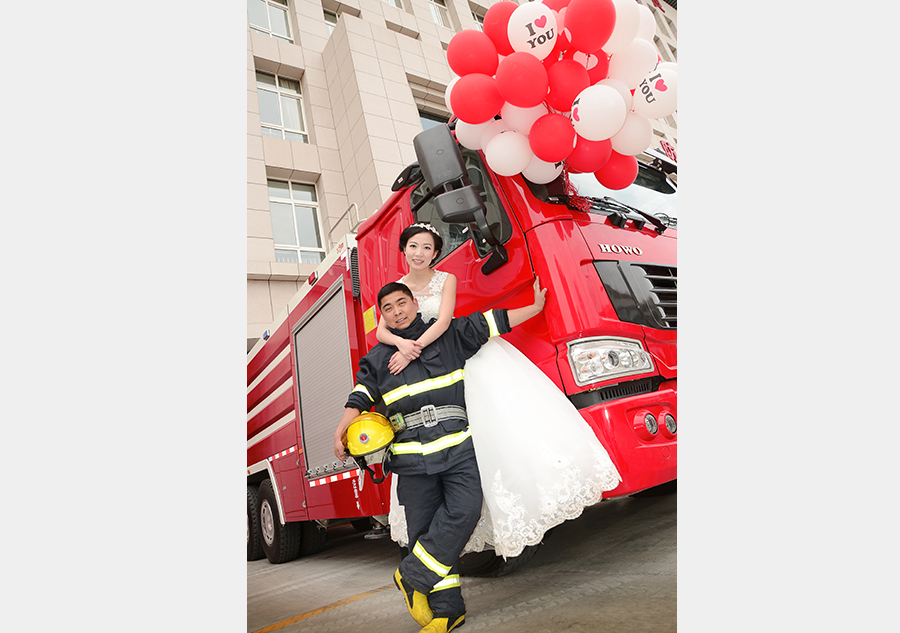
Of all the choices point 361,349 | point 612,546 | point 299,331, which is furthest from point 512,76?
point 299,331

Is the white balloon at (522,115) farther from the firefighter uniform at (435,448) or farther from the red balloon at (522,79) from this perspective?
the firefighter uniform at (435,448)

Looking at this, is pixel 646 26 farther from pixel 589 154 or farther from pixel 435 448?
pixel 435 448

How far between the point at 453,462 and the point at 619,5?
6.90ft

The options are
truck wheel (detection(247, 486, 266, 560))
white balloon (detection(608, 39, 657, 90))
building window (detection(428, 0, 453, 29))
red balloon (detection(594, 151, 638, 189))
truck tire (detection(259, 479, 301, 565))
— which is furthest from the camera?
building window (detection(428, 0, 453, 29))

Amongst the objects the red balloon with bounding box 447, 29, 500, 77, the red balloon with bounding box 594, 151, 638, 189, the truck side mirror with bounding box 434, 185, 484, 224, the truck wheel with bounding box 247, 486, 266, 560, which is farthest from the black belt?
the truck wheel with bounding box 247, 486, 266, 560

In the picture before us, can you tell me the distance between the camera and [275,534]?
5.38 m

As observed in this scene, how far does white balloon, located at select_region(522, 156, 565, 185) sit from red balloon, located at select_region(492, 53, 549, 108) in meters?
0.27

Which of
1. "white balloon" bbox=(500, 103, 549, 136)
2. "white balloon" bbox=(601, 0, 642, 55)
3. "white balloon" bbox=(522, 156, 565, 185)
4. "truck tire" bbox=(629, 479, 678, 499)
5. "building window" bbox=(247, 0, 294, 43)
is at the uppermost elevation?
"building window" bbox=(247, 0, 294, 43)

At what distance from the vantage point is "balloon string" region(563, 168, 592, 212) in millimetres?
2524

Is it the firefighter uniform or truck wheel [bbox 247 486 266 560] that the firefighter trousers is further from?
truck wheel [bbox 247 486 266 560]

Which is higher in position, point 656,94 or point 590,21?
point 590,21

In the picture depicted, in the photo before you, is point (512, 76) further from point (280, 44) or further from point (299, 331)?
point (280, 44)

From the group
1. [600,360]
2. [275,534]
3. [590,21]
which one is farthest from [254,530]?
[590,21]

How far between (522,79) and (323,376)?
270cm
